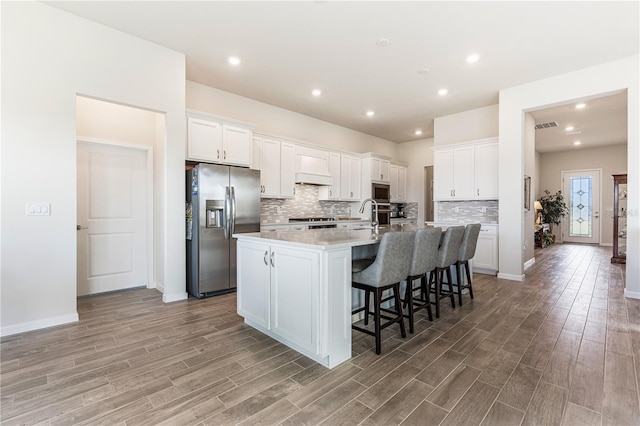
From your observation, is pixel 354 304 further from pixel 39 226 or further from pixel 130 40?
pixel 130 40

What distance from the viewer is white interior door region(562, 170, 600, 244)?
9047mm

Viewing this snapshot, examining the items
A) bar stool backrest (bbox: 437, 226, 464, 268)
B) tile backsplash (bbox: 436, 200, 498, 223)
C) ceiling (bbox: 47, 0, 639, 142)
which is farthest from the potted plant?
bar stool backrest (bbox: 437, 226, 464, 268)

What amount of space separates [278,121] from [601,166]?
378 inches

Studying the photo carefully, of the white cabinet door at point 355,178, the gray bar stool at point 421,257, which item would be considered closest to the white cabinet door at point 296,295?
the gray bar stool at point 421,257

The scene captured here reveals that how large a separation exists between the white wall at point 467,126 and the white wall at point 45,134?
5397 millimetres

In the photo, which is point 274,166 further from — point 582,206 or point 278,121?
point 582,206

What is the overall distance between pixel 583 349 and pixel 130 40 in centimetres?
525

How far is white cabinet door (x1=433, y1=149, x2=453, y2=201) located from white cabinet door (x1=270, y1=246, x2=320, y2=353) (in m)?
4.51

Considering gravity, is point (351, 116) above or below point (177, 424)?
above

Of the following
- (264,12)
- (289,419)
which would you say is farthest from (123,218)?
(289,419)

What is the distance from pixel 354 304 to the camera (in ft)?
9.61

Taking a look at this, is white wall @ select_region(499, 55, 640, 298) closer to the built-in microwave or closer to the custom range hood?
the built-in microwave

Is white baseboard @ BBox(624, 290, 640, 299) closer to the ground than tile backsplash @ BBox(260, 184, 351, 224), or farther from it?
closer to the ground

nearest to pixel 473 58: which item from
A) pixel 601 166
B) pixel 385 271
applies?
pixel 385 271
